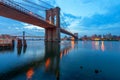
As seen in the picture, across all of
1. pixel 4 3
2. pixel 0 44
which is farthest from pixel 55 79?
pixel 0 44

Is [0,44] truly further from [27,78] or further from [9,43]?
[27,78]

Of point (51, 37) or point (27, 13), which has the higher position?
point (27, 13)

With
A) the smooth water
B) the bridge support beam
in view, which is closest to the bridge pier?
the bridge support beam

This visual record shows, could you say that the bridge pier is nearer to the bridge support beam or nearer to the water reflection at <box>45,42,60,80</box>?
the bridge support beam

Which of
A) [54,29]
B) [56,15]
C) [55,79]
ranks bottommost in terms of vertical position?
[55,79]

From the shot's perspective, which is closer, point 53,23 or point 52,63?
point 52,63

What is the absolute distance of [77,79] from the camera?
6.90m

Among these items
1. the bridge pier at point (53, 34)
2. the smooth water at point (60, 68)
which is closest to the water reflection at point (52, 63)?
the smooth water at point (60, 68)

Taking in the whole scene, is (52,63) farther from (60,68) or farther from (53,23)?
(53,23)

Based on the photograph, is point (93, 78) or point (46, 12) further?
point (46, 12)

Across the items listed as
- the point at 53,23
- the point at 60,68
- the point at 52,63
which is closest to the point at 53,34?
the point at 53,23

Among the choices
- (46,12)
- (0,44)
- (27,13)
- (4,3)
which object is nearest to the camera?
(4,3)

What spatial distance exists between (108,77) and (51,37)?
4531 cm

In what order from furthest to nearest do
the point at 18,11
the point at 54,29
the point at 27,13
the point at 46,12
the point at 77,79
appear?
the point at 46,12 < the point at 54,29 < the point at 27,13 < the point at 18,11 < the point at 77,79
